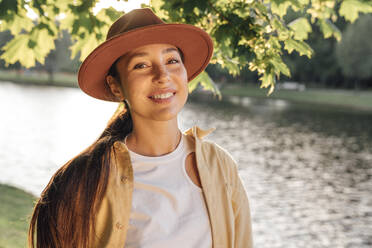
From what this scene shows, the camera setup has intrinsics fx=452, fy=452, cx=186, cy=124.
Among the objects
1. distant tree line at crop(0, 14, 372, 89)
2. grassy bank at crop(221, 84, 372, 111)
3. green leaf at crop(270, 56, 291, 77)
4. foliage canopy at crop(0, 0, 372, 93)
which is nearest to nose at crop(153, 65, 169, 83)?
foliage canopy at crop(0, 0, 372, 93)

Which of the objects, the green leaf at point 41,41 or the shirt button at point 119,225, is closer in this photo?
the shirt button at point 119,225

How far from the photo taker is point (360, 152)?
19094 mm

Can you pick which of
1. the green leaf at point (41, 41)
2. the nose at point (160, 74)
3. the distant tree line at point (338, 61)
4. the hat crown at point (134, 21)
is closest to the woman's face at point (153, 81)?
the nose at point (160, 74)

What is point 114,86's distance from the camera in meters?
2.29

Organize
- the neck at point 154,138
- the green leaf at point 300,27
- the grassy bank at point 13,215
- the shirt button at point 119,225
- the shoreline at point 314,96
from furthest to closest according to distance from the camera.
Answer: the shoreline at point 314,96, the grassy bank at point 13,215, the green leaf at point 300,27, the neck at point 154,138, the shirt button at point 119,225

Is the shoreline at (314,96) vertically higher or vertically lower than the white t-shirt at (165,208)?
lower

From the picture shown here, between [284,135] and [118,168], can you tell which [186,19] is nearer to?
[118,168]

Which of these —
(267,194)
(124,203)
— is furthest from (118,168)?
(267,194)

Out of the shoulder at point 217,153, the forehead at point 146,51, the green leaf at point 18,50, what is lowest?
the shoulder at point 217,153

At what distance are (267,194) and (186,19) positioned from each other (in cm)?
950

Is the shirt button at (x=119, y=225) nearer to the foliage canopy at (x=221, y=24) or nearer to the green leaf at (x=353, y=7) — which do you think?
the foliage canopy at (x=221, y=24)

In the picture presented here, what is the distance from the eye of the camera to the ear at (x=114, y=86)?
2.27 meters

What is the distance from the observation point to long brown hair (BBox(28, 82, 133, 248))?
201 cm

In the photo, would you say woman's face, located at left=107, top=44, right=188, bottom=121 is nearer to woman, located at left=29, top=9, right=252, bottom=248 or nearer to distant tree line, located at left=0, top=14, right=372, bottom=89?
woman, located at left=29, top=9, right=252, bottom=248
